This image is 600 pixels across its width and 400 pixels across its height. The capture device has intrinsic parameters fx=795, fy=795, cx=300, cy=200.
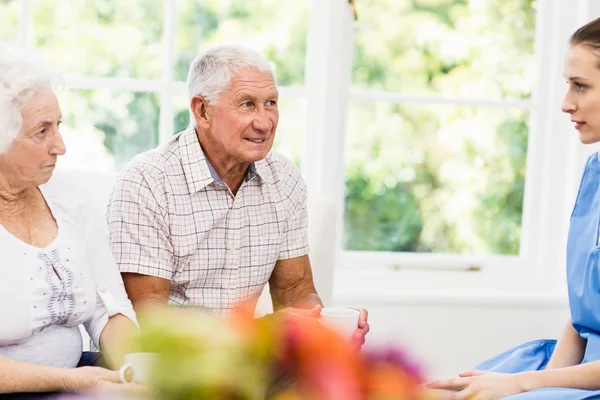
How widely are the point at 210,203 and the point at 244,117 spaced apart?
0.77 ft

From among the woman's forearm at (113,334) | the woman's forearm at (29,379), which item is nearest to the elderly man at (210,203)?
the woman's forearm at (113,334)

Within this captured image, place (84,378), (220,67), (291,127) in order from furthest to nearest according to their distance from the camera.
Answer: (291,127) < (220,67) < (84,378)

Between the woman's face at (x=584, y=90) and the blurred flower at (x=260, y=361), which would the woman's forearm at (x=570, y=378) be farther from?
the blurred flower at (x=260, y=361)

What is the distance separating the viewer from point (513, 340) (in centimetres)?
306

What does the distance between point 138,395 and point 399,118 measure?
2686 mm

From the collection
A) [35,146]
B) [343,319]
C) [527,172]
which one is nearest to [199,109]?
[35,146]

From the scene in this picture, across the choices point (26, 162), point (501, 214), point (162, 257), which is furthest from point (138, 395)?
point (501, 214)

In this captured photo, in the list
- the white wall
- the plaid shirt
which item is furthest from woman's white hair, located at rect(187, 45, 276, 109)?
the white wall

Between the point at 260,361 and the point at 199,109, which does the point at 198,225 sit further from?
the point at 260,361

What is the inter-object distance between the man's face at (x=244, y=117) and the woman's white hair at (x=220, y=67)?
0.05 feet

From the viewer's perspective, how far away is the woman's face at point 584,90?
5.77 ft

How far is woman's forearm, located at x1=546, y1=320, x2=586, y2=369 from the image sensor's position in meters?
1.84

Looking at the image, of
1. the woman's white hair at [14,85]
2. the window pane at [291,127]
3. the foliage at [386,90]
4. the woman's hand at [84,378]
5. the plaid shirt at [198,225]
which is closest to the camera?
the woman's hand at [84,378]

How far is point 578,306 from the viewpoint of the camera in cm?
182
